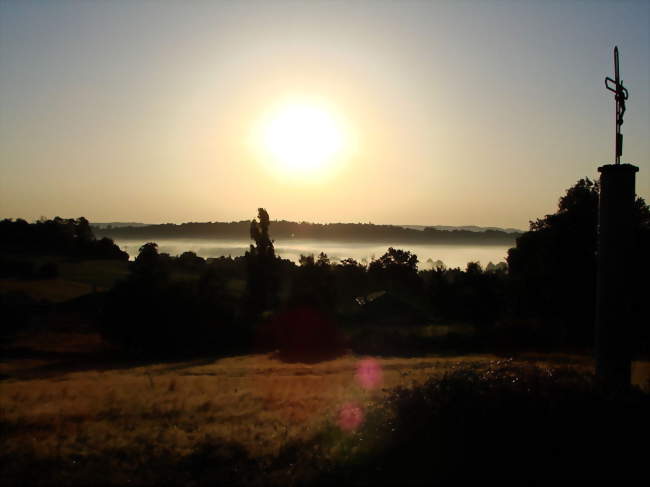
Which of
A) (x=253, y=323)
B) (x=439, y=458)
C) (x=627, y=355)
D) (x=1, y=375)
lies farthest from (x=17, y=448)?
(x=253, y=323)

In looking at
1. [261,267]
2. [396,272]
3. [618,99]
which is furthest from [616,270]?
[396,272]

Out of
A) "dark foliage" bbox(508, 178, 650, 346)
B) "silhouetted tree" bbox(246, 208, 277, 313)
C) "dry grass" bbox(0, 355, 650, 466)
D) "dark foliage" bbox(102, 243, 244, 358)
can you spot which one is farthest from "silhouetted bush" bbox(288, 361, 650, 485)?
"silhouetted tree" bbox(246, 208, 277, 313)

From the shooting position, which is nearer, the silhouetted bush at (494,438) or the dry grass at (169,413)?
the silhouetted bush at (494,438)

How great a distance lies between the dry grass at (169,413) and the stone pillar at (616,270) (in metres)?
3.83

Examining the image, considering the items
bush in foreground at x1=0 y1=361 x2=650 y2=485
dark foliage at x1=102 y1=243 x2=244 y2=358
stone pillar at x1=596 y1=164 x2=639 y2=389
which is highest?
stone pillar at x1=596 y1=164 x2=639 y2=389

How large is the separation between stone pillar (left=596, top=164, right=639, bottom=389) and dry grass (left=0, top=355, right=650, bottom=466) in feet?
12.6

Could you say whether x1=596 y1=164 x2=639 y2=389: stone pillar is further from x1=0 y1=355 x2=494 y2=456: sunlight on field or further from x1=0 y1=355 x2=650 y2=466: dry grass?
x1=0 y1=355 x2=494 y2=456: sunlight on field

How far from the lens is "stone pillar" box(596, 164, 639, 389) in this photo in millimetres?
10922

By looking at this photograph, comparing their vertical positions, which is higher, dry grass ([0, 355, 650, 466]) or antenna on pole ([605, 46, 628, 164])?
antenna on pole ([605, 46, 628, 164])

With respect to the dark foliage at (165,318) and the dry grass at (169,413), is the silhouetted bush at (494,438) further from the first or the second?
the dark foliage at (165,318)

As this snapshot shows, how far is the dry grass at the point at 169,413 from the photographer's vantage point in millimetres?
10258

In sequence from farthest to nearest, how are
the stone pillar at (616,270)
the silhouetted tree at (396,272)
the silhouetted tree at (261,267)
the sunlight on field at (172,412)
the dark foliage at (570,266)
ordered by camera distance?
1. the silhouetted tree at (396,272)
2. the silhouetted tree at (261,267)
3. the dark foliage at (570,266)
4. the stone pillar at (616,270)
5. the sunlight on field at (172,412)

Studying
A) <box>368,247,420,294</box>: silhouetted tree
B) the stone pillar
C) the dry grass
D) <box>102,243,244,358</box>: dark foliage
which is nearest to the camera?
the dry grass

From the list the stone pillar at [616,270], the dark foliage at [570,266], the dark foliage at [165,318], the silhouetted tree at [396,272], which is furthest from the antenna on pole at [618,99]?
the silhouetted tree at [396,272]
